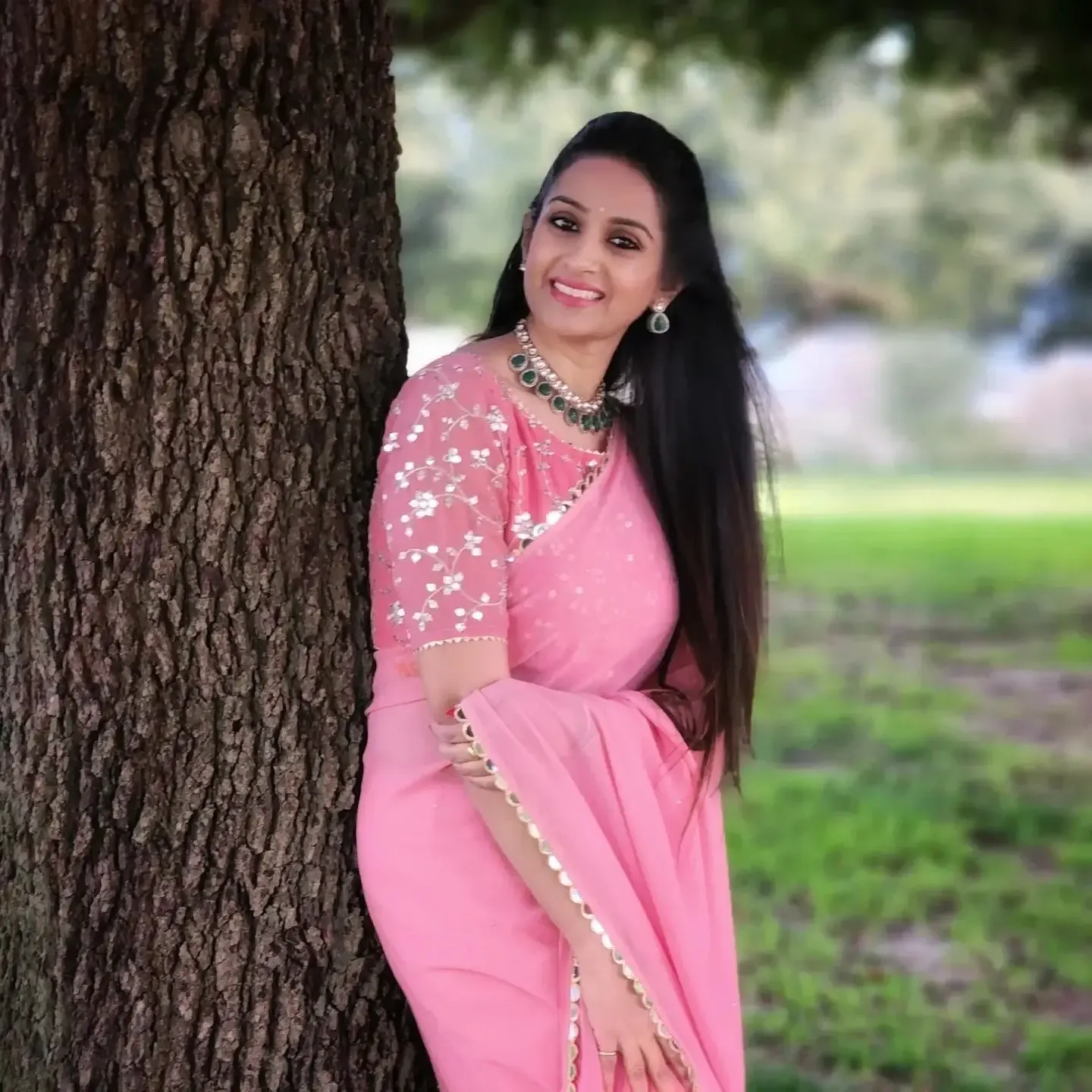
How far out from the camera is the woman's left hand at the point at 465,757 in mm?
1206

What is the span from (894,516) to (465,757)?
7922mm

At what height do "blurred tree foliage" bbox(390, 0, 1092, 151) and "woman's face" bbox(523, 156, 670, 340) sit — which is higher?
"blurred tree foliage" bbox(390, 0, 1092, 151)

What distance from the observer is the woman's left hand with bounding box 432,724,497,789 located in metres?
1.21

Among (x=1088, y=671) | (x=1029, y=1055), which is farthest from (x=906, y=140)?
(x=1029, y=1055)

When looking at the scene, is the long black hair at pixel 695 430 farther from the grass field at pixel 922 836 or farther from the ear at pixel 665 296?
the grass field at pixel 922 836

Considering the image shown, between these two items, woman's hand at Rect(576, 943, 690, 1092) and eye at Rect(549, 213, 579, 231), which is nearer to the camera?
woman's hand at Rect(576, 943, 690, 1092)

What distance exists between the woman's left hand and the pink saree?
0.04 ft

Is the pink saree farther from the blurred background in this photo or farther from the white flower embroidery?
the blurred background

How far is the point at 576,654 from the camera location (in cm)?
132

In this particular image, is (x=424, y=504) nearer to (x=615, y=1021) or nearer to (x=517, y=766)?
(x=517, y=766)

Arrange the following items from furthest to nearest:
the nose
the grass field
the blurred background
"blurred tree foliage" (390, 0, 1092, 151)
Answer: "blurred tree foliage" (390, 0, 1092, 151) → the blurred background → the grass field → the nose

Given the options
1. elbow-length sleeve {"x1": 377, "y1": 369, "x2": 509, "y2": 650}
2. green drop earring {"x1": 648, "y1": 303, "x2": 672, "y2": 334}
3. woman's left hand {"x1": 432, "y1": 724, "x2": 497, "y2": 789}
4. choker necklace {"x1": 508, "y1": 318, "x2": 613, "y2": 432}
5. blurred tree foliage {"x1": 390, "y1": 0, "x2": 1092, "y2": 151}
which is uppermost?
blurred tree foliage {"x1": 390, "y1": 0, "x2": 1092, "y2": 151}

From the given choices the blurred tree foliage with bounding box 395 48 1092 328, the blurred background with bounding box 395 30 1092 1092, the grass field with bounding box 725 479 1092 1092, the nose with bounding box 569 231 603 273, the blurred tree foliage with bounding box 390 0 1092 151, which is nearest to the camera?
the nose with bounding box 569 231 603 273

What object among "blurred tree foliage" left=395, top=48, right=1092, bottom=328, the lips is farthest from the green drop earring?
"blurred tree foliage" left=395, top=48, right=1092, bottom=328
